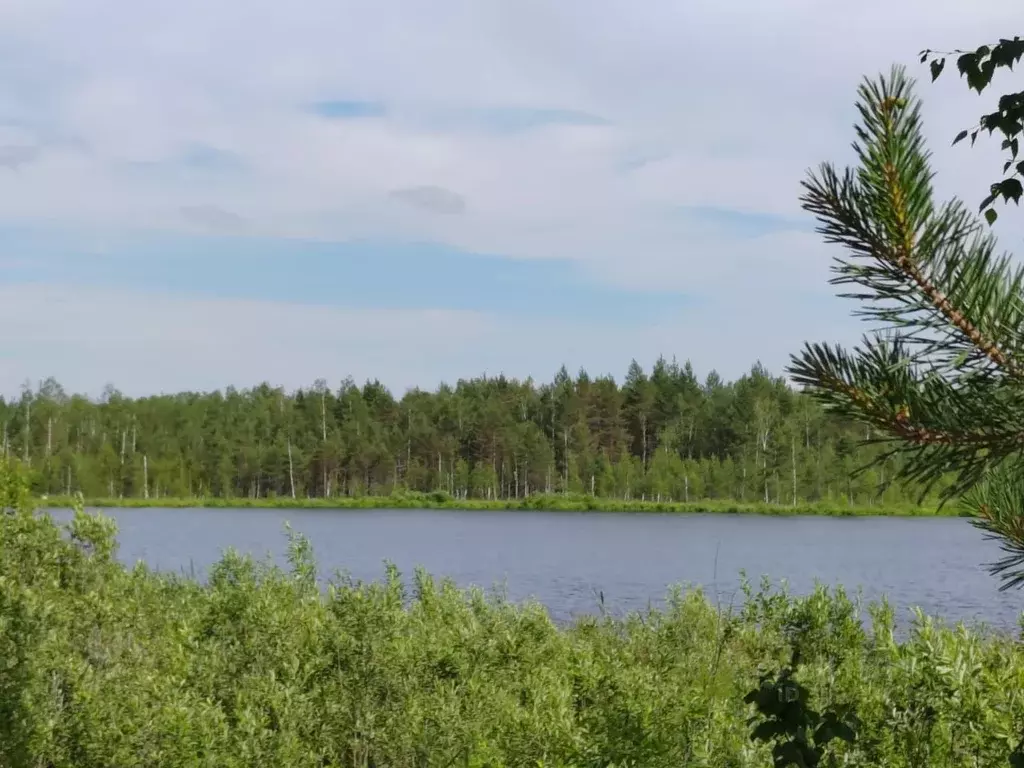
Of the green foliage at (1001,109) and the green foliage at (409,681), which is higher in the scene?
the green foliage at (1001,109)

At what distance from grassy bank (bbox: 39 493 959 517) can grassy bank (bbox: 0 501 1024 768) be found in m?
73.6

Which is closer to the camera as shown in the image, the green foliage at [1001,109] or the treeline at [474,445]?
the green foliage at [1001,109]

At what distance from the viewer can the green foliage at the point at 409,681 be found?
545cm

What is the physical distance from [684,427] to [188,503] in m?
51.2

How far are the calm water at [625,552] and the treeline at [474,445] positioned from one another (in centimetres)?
1590

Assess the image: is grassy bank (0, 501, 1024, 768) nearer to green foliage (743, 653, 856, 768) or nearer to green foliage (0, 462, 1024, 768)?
green foliage (0, 462, 1024, 768)

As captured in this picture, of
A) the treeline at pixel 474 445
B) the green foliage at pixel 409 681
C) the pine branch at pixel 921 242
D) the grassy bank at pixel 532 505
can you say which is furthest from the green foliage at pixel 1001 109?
the treeline at pixel 474 445

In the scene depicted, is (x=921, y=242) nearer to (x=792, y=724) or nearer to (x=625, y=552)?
(x=792, y=724)

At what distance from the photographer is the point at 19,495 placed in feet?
36.8

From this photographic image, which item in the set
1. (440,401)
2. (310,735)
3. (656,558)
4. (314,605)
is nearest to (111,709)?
(310,735)

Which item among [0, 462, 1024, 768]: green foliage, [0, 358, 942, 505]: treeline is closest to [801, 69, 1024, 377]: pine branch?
[0, 462, 1024, 768]: green foliage

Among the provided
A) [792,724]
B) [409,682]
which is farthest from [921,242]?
[409,682]

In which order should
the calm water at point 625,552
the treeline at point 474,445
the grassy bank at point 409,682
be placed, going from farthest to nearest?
the treeline at point 474,445
the calm water at point 625,552
the grassy bank at point 409,682

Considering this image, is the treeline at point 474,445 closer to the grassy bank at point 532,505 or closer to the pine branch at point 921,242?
the grassy bank at point 532,505
